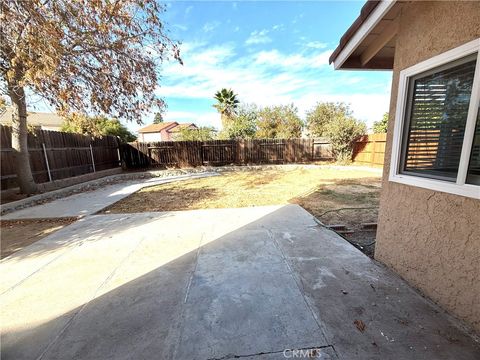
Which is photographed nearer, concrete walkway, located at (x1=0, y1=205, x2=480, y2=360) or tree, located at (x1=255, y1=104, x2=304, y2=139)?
concrete walkway, located at (x1=0, y1=205, x2=480, y2=360)

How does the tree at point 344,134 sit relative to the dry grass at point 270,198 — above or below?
above

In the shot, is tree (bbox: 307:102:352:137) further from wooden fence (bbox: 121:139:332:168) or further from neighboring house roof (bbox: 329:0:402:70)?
neighboring house roof (bbox: 329:0:402:70)

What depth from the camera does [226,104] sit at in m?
24.5

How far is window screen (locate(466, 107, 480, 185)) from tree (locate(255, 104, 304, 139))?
19.1m

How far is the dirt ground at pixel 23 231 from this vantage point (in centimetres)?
375

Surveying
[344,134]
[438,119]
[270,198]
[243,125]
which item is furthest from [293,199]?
[243,125]

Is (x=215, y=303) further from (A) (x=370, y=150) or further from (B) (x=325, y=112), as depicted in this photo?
(B) (x=325, y=112)

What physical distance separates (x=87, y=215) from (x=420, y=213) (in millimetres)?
6281

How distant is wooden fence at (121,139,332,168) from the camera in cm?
1322

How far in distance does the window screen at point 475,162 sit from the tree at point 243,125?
56.8 ft

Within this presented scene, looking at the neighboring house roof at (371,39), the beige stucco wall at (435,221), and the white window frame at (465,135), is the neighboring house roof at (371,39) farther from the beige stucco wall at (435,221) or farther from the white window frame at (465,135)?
the white window frame at (465,135)

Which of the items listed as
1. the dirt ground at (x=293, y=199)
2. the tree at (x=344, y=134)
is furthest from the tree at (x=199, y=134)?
the dirt ground at (x=293, y=199)

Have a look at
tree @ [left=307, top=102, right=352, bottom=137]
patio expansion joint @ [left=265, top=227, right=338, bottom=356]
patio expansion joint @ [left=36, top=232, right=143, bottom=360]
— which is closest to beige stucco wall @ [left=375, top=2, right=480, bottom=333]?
patio expansion joint @ [left=265, top=227, right=338, bottom=356]

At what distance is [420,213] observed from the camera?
7.20ft
